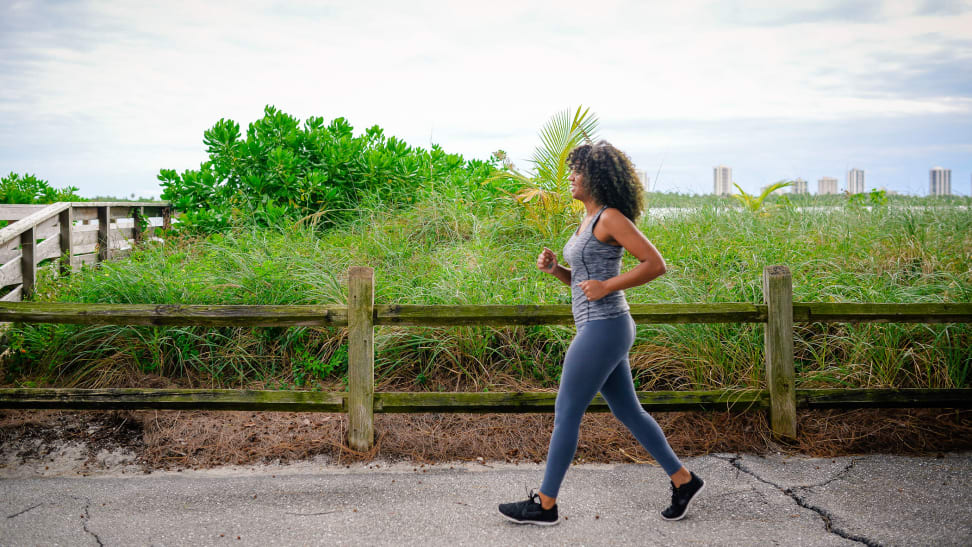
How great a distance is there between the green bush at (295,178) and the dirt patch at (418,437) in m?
4.85

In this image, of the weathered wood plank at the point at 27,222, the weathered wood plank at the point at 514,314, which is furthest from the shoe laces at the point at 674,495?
the weathered wood plank at the point at 27,222

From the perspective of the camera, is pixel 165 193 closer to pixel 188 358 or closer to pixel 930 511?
pixel 188 358

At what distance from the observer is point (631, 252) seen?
124 inches

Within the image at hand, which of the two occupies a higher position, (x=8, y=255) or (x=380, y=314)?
(x=8, y=255)

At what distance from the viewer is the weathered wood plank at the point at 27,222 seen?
7.32 m

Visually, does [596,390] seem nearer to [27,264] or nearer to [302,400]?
[302,400]

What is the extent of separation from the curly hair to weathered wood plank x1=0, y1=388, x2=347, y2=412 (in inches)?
99.0

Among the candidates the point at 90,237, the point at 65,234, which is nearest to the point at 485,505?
the point at 65,234

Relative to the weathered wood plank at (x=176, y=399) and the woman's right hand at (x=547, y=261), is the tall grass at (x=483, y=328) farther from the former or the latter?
the woman's right hand at (x=547, y=261)

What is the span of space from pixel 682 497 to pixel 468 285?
316cm

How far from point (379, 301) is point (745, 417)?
350cm

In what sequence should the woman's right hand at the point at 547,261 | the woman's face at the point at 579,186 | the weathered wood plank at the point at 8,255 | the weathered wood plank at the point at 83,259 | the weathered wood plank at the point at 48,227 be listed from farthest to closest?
the weathered wood plank at the point at 83,259 < the weathered wood plank at the point at 48,227 < the weathered wood plank at the point at 8,255 < the woman's right hand at the point at 547,261 < the woman's face at the point at 579,186

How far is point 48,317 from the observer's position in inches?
185

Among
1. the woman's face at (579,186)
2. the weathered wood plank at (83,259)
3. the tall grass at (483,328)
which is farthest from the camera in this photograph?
the weathered wood plank at (83,259)
